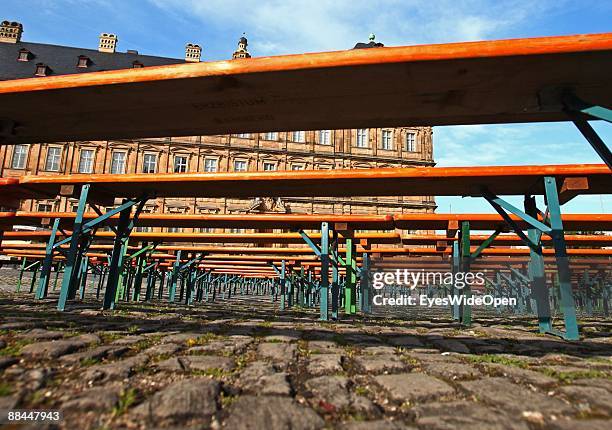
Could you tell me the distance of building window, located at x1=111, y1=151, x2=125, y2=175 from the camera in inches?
1256

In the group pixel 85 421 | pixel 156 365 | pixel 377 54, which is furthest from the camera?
pixel 156 365

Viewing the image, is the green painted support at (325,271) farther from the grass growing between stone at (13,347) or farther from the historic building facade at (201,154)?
the historic building facade at (201,154)

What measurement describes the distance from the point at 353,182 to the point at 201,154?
104ft

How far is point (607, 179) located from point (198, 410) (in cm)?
453

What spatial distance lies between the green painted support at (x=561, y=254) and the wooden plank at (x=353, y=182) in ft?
0.57

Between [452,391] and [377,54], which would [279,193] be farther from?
[452,391]

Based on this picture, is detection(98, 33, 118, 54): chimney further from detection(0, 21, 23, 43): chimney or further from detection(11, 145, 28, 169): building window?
detection(11, 145, 28, 169): building window

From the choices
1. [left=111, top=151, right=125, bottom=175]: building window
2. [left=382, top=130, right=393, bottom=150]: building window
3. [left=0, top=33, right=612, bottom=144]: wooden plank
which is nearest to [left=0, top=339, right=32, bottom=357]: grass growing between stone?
[left=0, top=33, right=612, bottom=144]: wooden plank

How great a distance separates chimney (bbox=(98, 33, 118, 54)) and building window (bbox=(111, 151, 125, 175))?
53.3 ft

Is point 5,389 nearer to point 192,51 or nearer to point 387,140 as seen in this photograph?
point 387,140

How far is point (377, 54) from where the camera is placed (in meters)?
2.02

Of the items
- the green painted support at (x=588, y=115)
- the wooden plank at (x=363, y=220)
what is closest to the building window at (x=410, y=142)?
the wooden plank at (x=363, y=220)

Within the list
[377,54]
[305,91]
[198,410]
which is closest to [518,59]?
[377,54]

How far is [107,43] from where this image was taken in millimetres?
Answer: 40844
